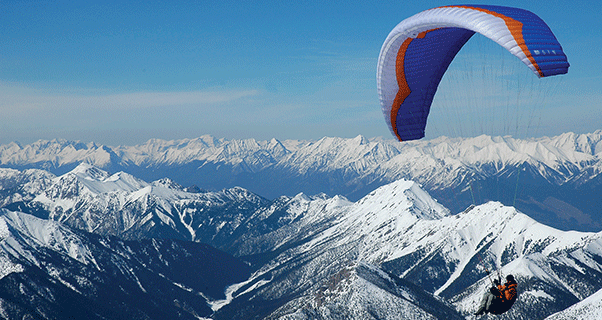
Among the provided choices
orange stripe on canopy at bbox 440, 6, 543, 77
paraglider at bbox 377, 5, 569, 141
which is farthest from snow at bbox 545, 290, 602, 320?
orange stripe on canopy at bbox 440, 6, 543, 77

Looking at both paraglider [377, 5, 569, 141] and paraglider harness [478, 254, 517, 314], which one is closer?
paraglider [377, 5, 569, 141]

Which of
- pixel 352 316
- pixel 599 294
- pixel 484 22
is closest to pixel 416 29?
pixel 484 22

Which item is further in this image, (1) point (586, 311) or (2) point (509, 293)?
(1) point (586, 311)

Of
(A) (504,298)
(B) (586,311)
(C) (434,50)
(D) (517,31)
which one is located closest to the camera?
(D) (517,31)

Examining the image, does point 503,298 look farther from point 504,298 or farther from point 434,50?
point 434,50

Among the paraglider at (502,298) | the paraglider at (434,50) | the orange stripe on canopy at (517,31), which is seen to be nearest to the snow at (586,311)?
the paraglider at (434,50)

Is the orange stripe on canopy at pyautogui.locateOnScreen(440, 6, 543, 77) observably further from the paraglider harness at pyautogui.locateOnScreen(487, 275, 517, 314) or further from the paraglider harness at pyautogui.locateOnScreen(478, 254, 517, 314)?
the paraglider harness at pyautogui.locateOnScreen(487, 275, 517, 314)

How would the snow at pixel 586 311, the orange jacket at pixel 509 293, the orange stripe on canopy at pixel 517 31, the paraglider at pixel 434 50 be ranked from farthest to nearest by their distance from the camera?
the snow at pixel 586 311 < the orange jacket at pixel 509 293 < the paraglider at pixel 434 50 < the orange stripe on canopy at pixel 517 31

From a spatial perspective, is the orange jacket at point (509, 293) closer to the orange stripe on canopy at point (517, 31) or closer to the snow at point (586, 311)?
the orange stripe on canopy at point (517, 31)

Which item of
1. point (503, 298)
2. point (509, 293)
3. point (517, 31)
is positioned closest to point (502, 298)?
point (503, 298)
